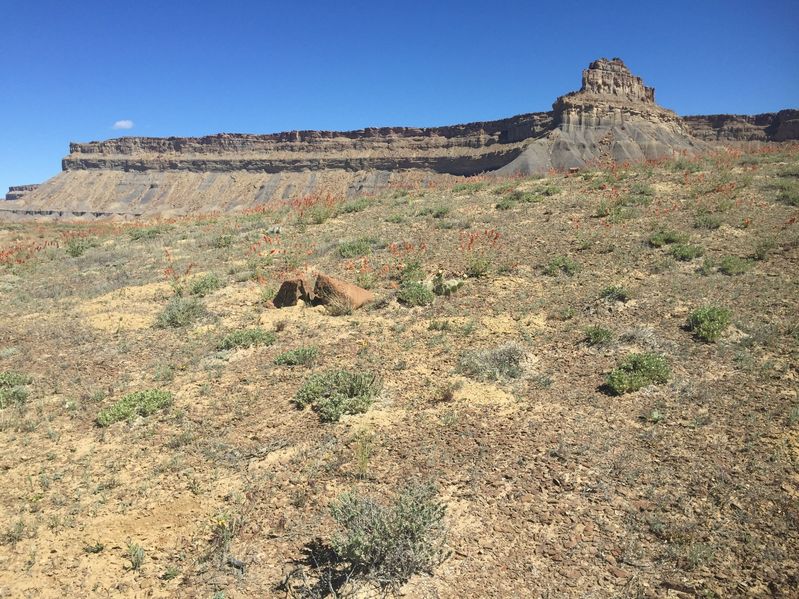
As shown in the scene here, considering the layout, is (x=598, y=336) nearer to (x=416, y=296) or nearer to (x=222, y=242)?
(x=416, y=296)

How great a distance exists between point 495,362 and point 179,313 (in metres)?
6.96

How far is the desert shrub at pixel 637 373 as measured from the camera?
617 centimetres

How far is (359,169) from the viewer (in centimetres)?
10725

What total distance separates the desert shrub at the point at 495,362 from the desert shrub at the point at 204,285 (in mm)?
7283

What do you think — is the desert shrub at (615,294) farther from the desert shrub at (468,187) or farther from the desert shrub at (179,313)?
the desert shrub at (468,187)

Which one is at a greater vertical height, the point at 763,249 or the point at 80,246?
the point at 80,246

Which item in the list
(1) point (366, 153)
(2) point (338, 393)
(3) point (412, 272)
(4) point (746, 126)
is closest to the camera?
(2) point (338, 393)

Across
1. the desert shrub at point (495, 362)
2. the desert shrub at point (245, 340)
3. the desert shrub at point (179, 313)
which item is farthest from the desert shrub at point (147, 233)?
the desert shrub at point (495, 362)

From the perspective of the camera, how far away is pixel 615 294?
864cm

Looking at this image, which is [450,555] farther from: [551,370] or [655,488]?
[551,370]

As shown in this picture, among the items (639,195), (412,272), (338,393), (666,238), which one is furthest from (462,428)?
(639,195)

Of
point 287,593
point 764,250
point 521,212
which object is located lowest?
point 287,593

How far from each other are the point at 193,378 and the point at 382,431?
3.73m

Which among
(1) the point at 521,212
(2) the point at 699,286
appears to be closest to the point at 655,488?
(2) the point at 699,286
